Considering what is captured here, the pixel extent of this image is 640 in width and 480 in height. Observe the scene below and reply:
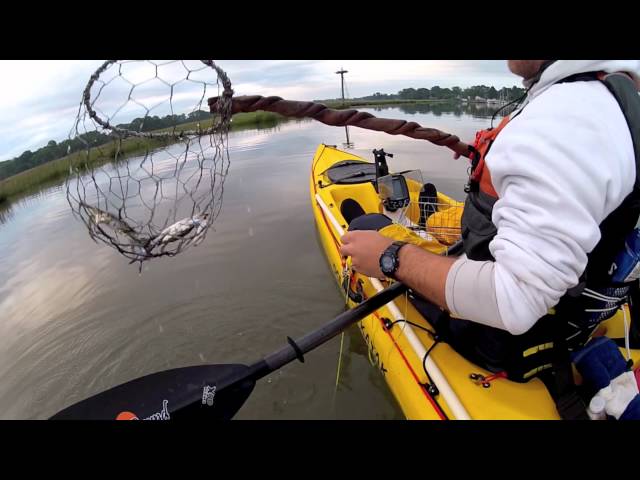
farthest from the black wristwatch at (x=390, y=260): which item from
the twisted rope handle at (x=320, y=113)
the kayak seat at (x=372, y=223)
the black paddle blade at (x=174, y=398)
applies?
the kayak seat at (x=372, y=223)

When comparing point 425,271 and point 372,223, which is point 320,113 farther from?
Answer: point 372,223

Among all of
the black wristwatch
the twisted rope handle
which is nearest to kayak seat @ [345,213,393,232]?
the twisted rope handle

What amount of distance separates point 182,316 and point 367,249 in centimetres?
322

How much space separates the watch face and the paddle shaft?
60 centimetres

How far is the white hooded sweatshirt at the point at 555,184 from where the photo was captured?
2.60ft

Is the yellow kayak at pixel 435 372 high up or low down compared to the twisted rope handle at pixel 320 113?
down

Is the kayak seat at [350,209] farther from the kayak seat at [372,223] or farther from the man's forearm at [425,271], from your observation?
the man's forearm at [425,271]

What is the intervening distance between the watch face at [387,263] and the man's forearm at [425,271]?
0.03 meters

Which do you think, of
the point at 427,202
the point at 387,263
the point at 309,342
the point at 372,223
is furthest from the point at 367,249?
the point at 427,202

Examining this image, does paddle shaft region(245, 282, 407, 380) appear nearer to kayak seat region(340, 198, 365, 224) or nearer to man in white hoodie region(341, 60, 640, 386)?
man in white hoodie region(341, 60, 640, 386)

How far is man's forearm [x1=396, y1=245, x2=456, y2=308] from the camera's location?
1.15 m

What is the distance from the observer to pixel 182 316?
402 centimetres

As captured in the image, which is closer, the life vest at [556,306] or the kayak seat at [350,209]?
the life vest at [556,306]
